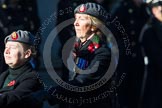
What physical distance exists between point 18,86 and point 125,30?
2776mm

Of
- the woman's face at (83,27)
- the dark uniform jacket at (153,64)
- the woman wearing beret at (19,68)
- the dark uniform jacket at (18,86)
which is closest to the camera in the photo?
the dark uniform jacket at (18,86)

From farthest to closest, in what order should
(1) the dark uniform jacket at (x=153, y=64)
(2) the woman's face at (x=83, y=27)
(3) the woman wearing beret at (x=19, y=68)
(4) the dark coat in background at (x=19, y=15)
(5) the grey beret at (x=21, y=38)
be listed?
(1) the dark uniform jacket at (x=153, y=64) < (4) the dark coat in background at (x=19, y=15) < (2) the woman's face at (x=83, y=27) < (5) the grey beret at (x=21, y=38) < (3) the woman wearing beret at (x=19, y=68)

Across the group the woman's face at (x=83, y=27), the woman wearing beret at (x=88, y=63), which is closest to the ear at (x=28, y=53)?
the woman wearing beret at (x=88, y=63)

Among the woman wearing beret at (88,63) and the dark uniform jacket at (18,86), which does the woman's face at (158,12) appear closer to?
the woman wearing beret at (88,63)

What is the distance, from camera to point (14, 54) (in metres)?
4.30

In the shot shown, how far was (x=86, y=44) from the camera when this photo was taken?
4.46m

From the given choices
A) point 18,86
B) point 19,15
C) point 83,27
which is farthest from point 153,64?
point 18,86

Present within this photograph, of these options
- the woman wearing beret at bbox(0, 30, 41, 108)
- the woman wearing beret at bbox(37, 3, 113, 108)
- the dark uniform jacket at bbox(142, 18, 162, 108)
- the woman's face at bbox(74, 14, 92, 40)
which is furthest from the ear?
the dark uniform jacket at bbox(142, 18, 162, 108)

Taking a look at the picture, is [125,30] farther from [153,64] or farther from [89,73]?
[89,73]

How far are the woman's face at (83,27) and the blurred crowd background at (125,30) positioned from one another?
1847mm

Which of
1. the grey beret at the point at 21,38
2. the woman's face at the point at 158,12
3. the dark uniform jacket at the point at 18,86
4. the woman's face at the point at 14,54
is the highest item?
the woman's face at the point at 158,12

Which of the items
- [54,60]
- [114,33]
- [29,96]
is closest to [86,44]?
[29,96]

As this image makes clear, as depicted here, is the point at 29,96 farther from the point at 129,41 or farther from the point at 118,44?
the point at 129,41

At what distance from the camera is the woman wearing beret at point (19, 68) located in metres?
4.21
